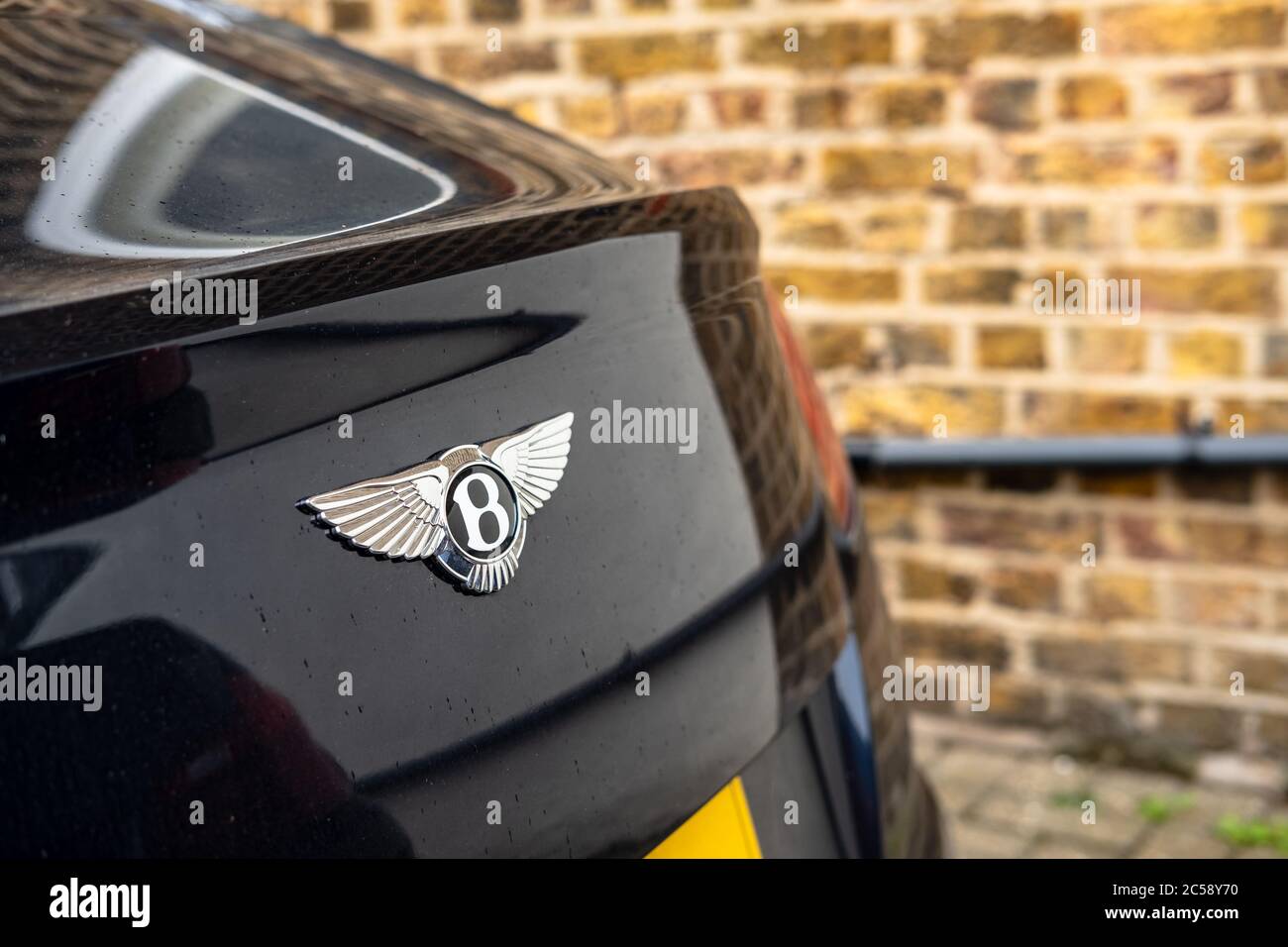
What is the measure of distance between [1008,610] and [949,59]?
130cm

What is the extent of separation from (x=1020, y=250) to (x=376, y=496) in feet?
8.64

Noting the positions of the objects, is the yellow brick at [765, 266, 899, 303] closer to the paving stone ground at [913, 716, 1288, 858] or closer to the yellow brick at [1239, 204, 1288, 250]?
the yellow brick at [1239, 204, 1288, 250]

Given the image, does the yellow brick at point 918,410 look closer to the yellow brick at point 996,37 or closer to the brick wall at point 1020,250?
the brick wall at point 1020,250

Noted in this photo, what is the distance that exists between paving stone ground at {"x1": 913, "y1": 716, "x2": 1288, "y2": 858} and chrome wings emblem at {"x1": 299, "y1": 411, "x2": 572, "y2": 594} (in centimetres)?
217

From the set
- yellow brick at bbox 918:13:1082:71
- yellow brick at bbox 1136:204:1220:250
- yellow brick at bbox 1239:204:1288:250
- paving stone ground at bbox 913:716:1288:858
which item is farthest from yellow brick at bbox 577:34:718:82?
paving stone ground at bbox 913:716:1288:858

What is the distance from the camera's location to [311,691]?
2.98 ft

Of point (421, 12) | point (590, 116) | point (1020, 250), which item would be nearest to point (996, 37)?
point (1020, 250)

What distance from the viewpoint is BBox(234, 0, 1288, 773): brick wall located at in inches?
124

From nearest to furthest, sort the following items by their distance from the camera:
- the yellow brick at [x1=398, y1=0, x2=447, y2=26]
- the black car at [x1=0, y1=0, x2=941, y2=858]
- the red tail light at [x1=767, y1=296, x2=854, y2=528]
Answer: the black car at [x1=0, y1=0, x2=941, y2=858]
the red tail light at [x1=767, y1=296, x2=854, y2=528]
the yellow brick at [x1=398, y1=0, x2=447, y2=26]

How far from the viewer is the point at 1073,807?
331 cm

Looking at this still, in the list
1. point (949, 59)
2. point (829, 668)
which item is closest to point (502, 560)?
point (829, 668)

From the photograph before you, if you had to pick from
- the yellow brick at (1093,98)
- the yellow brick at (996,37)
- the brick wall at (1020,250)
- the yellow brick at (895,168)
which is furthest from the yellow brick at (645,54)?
the yellow brick at (1093,98)

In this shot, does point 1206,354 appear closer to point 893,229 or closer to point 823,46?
point 893,229

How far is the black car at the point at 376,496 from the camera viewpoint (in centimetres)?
84
